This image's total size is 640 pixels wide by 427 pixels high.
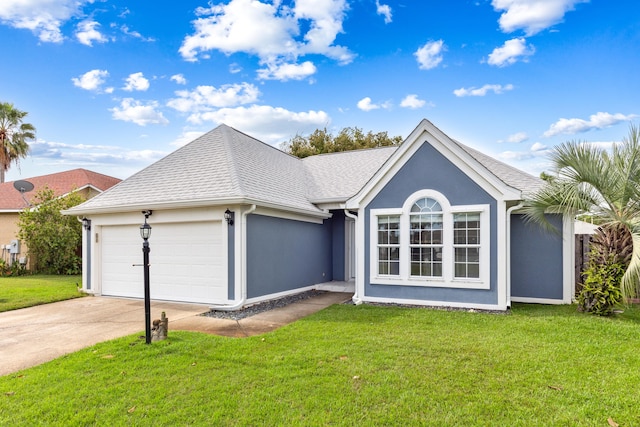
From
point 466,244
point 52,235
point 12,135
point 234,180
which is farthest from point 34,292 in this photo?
point 12,135

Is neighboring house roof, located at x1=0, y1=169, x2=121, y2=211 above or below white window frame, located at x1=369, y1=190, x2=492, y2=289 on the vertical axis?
above

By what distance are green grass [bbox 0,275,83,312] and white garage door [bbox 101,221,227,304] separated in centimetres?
139

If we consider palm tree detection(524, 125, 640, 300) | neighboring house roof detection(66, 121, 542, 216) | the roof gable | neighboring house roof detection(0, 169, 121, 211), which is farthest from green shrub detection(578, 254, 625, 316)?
neighboring house roof detection(0, 169, 121, 211)

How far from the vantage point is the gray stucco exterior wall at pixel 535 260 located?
975 cm

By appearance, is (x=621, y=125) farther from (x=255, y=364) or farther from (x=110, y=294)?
(x=110, y=294)

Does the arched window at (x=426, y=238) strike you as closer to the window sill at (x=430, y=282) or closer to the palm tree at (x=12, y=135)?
the window sill at (x=430, y=282)

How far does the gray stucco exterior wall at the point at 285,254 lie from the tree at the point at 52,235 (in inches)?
489

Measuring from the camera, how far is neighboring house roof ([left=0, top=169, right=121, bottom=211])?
1995cm

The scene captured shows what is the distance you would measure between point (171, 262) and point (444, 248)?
750 cm

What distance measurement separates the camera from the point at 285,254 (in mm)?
11094

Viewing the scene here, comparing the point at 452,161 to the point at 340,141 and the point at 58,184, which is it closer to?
the point at 340,141

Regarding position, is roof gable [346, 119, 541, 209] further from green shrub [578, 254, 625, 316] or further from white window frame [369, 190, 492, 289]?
green shrub [578, 254, 625, 316]

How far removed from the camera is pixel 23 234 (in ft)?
57.3

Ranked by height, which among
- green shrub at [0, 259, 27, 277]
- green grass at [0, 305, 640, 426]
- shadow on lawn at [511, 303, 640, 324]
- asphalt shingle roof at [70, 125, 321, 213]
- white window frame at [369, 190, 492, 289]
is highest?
asphalt shingle roof at [70, 125, 321, 213]
